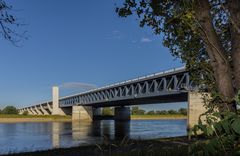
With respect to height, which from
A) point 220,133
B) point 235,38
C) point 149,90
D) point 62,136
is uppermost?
point 149,90

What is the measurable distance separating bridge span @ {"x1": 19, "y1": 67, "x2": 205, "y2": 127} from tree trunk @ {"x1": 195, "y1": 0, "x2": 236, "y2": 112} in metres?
7.18

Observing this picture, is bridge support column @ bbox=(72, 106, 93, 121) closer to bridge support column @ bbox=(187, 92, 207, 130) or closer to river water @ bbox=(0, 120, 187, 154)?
river water @ bbox=(0, 120, 187, 154)

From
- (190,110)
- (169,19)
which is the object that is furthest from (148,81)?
(169,19)

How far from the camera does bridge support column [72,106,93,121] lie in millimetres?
152587

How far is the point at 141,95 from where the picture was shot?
84.4m

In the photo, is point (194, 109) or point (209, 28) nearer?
point (209, 28)

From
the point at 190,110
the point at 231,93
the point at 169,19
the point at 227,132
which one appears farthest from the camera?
the point at 190,110

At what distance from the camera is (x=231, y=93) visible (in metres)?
5.18

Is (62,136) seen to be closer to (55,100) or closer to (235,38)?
(235,38)

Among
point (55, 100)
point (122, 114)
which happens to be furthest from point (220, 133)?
point (55, 100)

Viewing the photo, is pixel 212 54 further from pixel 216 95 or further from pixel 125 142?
pixel 125 142

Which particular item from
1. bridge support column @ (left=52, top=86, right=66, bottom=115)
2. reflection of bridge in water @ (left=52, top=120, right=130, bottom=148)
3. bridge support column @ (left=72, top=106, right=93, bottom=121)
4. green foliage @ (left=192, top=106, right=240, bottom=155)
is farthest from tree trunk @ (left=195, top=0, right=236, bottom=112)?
bridge support column @ (left=52, top=86, right=66, bottom=115)

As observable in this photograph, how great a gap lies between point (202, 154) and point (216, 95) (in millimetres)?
1062

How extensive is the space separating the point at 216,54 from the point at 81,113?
15078 cm
